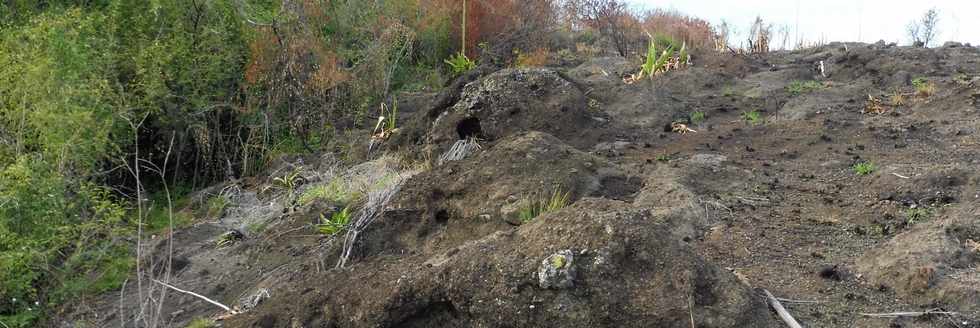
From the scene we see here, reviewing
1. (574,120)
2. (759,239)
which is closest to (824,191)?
(759,239)

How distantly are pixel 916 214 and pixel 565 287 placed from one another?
2861 mm

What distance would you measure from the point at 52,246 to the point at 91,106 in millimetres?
1914

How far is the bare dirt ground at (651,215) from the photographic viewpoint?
3797 millimetres

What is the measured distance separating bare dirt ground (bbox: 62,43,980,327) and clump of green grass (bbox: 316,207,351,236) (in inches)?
4.4

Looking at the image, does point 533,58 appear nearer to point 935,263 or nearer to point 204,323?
point 204,323

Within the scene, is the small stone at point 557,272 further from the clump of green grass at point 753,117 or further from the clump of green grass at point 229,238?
the clump of green grass at point 753,117

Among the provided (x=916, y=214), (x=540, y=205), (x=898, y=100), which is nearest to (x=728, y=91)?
(x=898, y=100)

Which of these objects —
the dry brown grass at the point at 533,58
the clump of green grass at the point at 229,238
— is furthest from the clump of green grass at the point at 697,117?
the clump of green grass at the point at 229,238

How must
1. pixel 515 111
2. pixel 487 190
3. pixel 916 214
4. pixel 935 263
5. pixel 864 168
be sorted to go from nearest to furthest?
pixel 935 263 → pixel 916 214 → pixel 487 190 → pixel 864 168 → pixel 515 111

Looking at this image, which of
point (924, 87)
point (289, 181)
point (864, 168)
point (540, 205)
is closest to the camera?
point (540, 205)

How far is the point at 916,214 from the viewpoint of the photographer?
17.6 ft

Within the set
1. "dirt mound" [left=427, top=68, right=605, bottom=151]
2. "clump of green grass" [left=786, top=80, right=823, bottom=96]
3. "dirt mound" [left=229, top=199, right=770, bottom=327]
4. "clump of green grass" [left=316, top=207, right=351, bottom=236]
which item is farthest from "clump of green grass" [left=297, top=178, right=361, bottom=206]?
"clump of green grass" [left=786, top=80, right=823, bottom=96]

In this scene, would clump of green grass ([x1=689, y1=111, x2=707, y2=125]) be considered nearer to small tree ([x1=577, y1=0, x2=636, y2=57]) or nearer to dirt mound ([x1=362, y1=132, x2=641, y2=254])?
dirt mound ([x1=362, y1=132, x2=641, y2=254])

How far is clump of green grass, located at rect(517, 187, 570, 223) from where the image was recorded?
5402 millimetres
